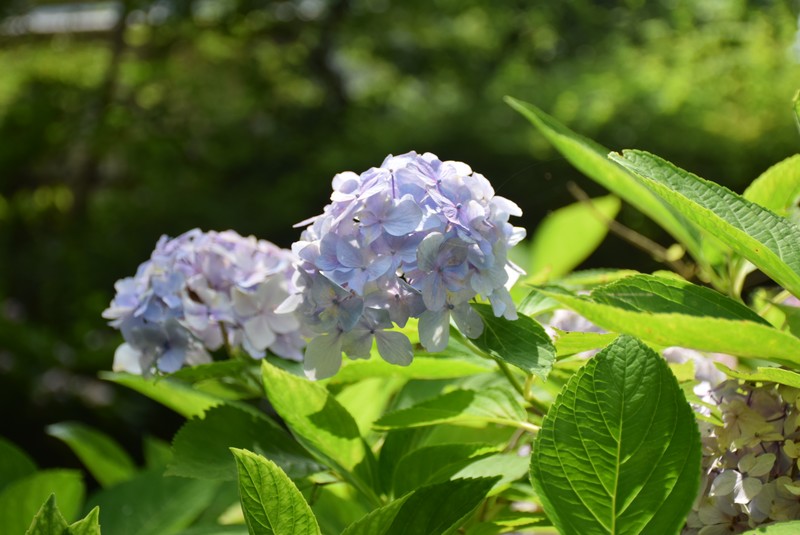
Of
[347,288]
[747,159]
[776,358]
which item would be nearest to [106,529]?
[347,288]

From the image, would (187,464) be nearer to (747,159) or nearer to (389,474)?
(389,474)

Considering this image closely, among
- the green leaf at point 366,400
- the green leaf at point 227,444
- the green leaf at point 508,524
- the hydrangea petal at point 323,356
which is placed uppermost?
the hydrangea petal at point 323,356

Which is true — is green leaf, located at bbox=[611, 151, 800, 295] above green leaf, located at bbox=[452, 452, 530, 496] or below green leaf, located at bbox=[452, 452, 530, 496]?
above

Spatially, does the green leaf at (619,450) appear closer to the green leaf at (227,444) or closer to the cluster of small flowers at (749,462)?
the cluster of small flowers at (749,462)

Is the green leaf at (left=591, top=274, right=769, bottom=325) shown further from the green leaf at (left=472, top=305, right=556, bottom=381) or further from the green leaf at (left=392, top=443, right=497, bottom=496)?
the green leaf at (left=392, top=443, right=497, bottom=496)

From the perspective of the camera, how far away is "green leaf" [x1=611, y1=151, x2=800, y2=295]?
0.44 metres

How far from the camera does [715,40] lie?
6426 mm

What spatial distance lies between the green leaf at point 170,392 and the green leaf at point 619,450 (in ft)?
1.19

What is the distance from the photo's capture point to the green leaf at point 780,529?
1.33ft

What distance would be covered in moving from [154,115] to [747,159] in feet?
13.3

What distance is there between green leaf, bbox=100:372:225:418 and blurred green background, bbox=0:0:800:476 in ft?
9.70

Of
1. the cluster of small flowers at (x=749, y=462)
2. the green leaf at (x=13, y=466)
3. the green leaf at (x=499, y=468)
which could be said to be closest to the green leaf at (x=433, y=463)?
the green leaf at (x=499, y=468)

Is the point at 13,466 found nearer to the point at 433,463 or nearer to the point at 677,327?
the point at 433,463

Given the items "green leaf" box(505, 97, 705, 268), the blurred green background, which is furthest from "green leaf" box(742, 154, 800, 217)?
the blurred green background
